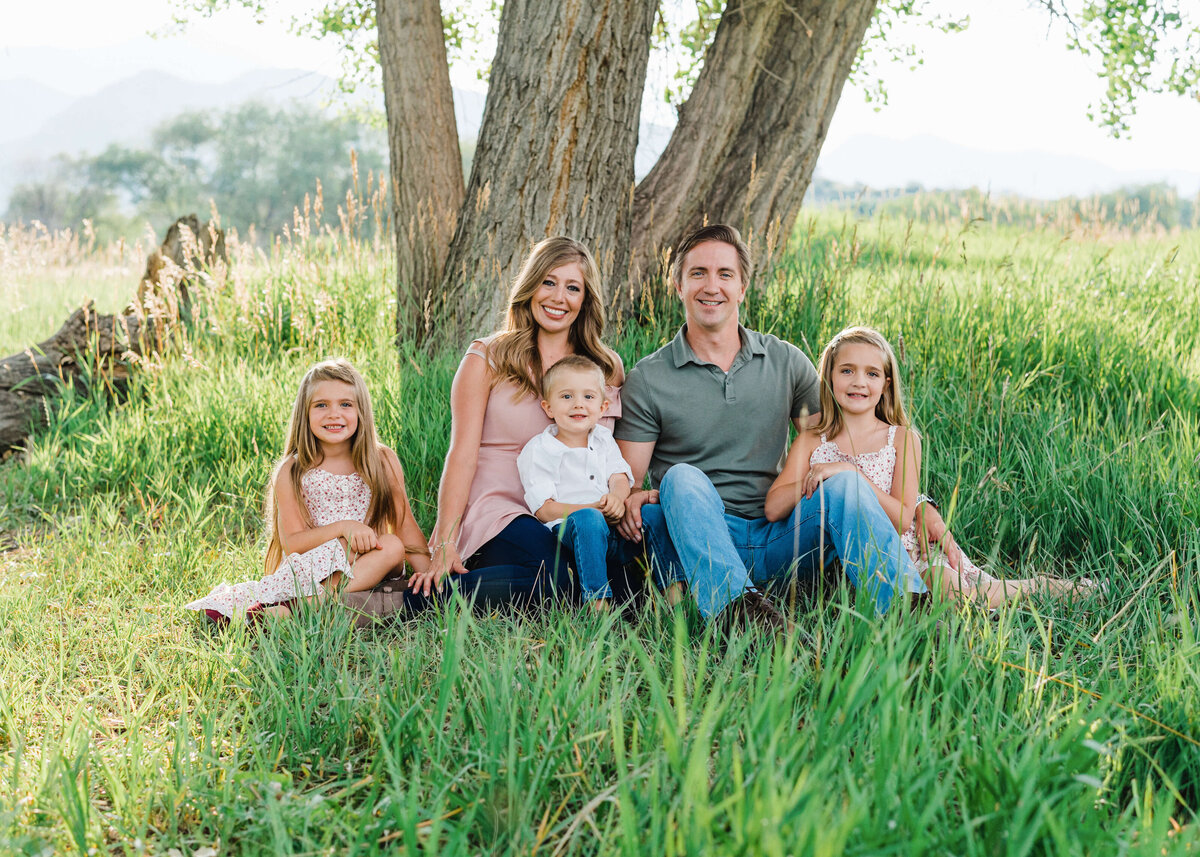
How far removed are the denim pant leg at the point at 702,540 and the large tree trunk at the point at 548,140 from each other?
2.06 metres

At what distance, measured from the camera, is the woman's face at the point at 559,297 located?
308 cm

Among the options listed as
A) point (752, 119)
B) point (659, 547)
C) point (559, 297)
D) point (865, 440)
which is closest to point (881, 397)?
point (865, 440)

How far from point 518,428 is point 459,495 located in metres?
0.32

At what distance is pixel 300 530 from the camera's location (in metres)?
3.00

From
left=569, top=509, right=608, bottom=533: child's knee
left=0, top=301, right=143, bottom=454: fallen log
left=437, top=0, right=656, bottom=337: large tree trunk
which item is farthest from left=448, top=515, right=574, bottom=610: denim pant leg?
left=0, top=301, right=143, bottom=454: fallen log

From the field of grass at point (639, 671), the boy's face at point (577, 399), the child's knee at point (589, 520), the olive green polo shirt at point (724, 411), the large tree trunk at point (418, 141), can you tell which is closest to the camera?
the field of grass at point (639, 671)

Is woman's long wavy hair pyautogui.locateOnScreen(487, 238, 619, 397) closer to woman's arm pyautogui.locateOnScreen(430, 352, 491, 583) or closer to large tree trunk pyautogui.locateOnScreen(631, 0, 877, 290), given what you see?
woman's arm pyautogui.locateOnScreen(430, 352, 491, 583)

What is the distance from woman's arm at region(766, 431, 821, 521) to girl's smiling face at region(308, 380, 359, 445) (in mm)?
1464

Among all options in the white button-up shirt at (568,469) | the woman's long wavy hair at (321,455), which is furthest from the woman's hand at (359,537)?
the white button-up shirt at (568,469)

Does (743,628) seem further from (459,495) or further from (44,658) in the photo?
(44,658)

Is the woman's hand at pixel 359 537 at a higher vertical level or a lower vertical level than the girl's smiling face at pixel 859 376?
lower

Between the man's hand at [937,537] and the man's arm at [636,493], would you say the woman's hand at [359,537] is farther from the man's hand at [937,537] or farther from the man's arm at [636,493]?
the man's hand at [937,537]

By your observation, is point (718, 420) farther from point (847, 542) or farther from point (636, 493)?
point (847, 542)

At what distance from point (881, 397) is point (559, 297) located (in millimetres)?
1171
